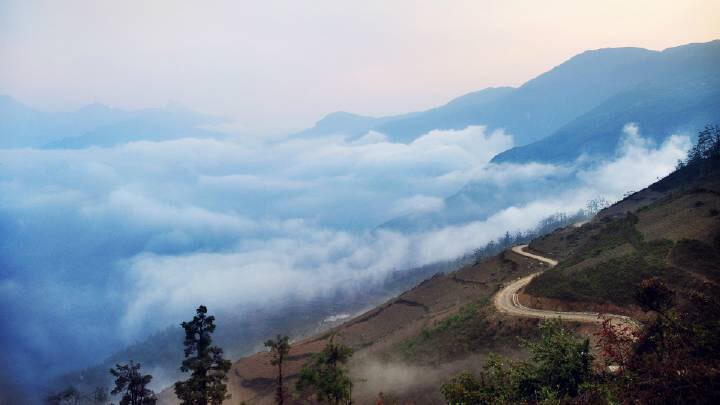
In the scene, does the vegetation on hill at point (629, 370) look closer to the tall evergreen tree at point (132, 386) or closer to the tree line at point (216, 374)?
the tree line at point (216, 374)

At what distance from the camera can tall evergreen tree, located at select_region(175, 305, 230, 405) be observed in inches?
1443

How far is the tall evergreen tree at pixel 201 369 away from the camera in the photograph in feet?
120

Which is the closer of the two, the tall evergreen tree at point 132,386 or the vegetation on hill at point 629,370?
the vegetation on hill at point 629,370

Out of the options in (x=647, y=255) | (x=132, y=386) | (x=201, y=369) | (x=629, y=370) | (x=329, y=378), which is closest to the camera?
(x=629, y=370)

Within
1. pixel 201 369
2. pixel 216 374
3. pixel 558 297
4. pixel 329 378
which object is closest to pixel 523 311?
pixel 558 297

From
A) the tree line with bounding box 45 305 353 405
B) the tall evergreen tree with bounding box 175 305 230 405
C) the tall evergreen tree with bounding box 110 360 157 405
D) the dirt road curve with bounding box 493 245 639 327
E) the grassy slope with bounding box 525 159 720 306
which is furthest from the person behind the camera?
the tall evergreen tree with bounding box 110 360 157 405

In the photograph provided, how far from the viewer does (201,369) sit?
37562 mm

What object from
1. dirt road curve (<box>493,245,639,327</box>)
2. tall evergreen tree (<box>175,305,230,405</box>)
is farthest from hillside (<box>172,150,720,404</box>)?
tall evergreen tree (<box>175,305,230,405</box>)

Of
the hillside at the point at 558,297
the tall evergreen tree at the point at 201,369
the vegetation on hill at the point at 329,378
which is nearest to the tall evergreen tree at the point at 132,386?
the tall evergreen tree at the point at 201,369

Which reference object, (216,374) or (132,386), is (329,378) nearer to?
(216,374)

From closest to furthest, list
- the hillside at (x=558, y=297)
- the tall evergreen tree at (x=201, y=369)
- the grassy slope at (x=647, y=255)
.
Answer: the tall evergreen tree at (x=201, y=369), the grassy slope at (x=647, y=255), the hillside at (x=558, y=297)

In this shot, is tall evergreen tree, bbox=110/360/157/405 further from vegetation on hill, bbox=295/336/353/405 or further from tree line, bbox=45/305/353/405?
vegetation on hill, bbox=295/336/353/405

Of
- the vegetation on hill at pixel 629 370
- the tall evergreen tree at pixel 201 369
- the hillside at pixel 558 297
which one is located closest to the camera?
the vegetation on hill at pixel 629 370

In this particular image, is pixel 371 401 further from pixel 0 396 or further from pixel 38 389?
pixel 38 389
